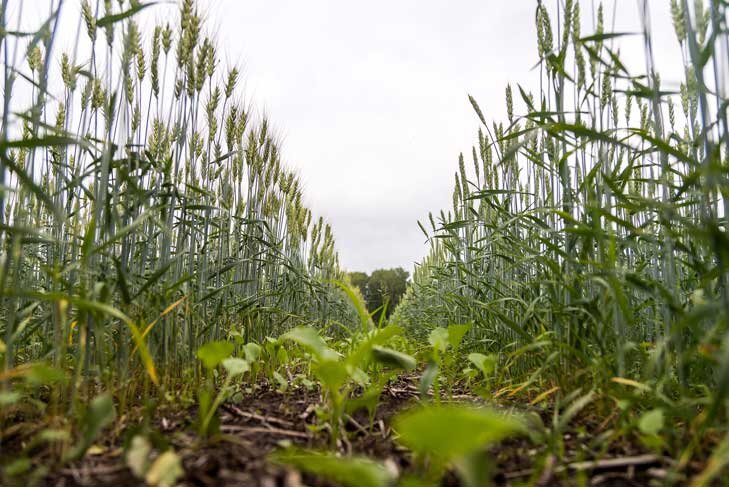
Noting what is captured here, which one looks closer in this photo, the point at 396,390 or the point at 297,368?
the point at 396,390

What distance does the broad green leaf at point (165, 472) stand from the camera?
0.66m

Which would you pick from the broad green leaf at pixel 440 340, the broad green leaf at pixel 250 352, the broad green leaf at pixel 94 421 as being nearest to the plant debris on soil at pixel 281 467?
the broad green leaf at pixel 94 421

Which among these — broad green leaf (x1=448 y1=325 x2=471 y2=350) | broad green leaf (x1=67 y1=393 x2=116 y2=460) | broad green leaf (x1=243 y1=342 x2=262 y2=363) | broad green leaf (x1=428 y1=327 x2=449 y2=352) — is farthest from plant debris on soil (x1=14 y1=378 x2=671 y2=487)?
broad green leaf (x1=448 y1=325 x2=471 y2=350)

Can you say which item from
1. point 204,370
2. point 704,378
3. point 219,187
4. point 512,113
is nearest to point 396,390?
point 204,370

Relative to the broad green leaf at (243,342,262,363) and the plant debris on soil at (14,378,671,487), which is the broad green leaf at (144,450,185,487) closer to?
the plant debris on soil at (14,378,671,487)

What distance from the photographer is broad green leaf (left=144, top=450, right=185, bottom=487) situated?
66 cm

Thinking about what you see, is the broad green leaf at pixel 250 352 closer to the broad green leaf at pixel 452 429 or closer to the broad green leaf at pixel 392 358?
the broad green leaf at pixel 392 358

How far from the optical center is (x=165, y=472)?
0.67 meters

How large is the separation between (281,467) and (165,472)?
7.1 inches

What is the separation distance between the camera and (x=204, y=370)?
5.14 ft

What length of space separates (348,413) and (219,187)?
4.60ft

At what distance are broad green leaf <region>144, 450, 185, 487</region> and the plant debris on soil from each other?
3 centimetres

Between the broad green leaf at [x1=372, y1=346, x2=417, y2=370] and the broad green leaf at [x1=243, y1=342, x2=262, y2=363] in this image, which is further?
the broad green leaf at [x1=243, y1=342, x2=262, y2=363]

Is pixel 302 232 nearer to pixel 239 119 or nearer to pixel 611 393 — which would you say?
pixel 239 119
